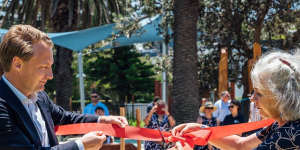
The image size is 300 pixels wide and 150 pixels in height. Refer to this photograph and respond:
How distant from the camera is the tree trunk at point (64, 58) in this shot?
1322 centimetres

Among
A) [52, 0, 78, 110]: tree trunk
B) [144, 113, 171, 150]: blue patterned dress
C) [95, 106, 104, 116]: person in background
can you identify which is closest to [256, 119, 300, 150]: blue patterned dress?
[144, 113, 171, 150]: blue patterned dress

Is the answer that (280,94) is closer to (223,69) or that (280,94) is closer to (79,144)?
(79,144)

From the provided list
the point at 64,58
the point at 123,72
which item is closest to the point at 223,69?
the point at 64,58

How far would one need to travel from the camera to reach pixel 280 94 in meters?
1.92

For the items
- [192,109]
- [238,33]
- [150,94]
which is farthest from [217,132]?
[150,94]

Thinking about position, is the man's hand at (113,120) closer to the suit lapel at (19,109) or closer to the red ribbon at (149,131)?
the red ribbon at (149,131)

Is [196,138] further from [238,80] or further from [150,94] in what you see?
[150,94]

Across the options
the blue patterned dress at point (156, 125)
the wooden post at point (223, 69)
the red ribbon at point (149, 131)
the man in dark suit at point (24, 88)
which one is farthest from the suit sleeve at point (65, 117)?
the wooden post at point (223, 69)

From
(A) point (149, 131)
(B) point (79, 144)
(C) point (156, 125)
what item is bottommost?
(C) point (156, 125)

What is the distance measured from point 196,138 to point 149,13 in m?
10.7

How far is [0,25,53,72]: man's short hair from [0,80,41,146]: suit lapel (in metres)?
0.13

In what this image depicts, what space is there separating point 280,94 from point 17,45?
4.57 feet

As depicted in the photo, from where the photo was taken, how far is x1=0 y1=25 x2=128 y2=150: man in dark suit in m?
1.81

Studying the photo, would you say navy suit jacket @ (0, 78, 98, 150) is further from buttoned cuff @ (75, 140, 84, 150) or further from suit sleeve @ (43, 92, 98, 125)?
suit sleeve @ (43, 92, 98, 125)
